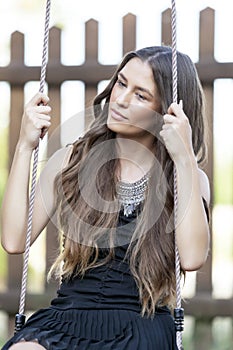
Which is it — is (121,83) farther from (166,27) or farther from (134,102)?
(166,27)

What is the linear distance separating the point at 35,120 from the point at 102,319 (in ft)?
1.73

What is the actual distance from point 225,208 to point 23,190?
215 cm

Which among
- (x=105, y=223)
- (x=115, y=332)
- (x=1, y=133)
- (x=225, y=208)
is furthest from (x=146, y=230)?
(x=1, y=133)

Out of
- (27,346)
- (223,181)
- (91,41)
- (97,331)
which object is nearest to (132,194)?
(97,331)

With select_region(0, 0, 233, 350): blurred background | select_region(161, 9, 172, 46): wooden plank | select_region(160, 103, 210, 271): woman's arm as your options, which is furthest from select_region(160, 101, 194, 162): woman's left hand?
select_region(161, 9, 172, 46): wooden plank

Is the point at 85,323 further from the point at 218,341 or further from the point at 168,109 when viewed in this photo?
the point at 218,341

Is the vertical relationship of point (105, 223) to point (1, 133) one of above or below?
below

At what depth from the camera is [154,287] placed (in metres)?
2.62

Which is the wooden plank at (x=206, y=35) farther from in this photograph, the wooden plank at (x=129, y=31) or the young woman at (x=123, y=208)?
the young woman at (x=123, y=208)

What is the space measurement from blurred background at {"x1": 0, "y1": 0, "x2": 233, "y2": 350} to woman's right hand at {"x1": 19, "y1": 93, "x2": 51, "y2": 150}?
1530 mm

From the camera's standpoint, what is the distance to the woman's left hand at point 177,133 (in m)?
2.57

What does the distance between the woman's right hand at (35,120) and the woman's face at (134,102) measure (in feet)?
0.56

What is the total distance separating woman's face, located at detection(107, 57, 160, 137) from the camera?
104 inches

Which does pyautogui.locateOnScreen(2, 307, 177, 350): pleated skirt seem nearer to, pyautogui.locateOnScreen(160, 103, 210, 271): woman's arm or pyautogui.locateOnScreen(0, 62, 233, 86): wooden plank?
→ pyautogui.locateOnScreen(160, 103, 210, 271): woman's arm
